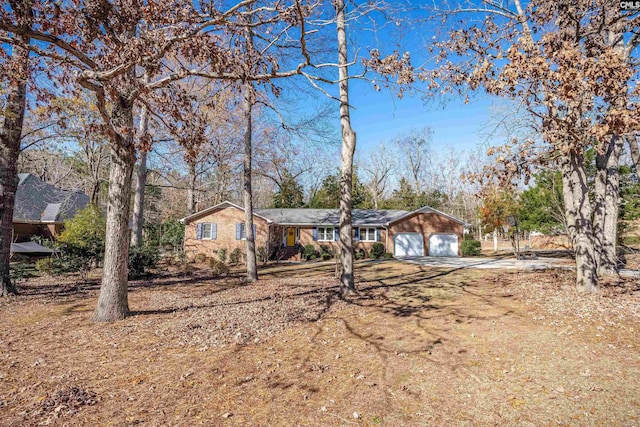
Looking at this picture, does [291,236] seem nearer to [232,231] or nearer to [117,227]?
[232,231]

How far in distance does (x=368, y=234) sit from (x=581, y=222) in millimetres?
16795

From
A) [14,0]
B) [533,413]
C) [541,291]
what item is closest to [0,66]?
[14,0]

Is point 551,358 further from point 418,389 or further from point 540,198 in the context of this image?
point 540,198

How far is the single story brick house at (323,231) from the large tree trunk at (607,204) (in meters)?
13.4

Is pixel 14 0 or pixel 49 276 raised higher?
pixel 14 0

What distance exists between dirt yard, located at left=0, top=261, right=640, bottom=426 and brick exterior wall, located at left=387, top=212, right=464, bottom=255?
15714mm

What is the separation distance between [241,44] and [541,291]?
1015 centimetres

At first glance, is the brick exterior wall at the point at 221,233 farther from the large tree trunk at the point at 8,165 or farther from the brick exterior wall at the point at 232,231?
the large tree trunk at the point at 8,165

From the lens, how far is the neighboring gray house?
69.5 feet

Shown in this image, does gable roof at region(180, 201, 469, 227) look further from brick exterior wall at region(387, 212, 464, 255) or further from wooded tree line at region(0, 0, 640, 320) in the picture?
wooded tree line at region(0, 0, 640, 320)

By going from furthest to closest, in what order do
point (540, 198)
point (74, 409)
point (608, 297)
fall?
1. point (540, 198)
2. point (608, 297)
3. point (74, 409)

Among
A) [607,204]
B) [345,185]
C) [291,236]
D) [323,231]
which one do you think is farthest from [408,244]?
[345,185]

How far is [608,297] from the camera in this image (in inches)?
328

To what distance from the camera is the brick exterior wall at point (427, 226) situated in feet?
81.8
